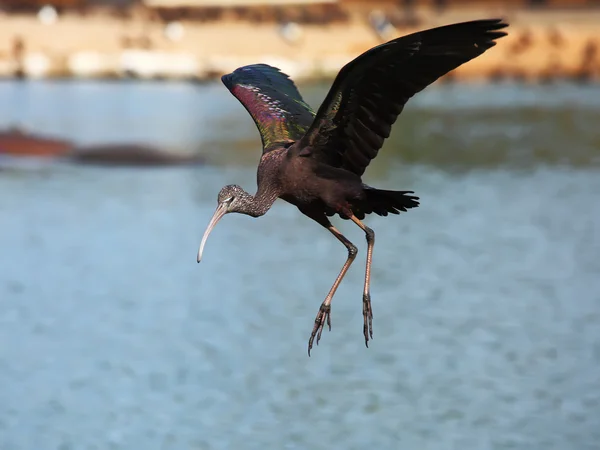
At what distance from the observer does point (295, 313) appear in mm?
19469

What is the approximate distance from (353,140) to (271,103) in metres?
1.36

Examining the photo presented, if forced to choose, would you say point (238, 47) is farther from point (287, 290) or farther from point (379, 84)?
point (379, 84)

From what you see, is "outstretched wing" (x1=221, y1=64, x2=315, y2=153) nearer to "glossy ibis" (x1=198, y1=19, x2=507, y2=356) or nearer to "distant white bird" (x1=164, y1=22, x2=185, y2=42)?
"glossy ibis" (x1=198, y1=19, x2=507, y2=356)

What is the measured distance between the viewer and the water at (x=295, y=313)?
14883mm

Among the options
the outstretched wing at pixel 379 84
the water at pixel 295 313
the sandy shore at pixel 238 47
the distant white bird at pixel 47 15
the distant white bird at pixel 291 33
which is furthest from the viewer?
the distant white bird at pixel 47 15

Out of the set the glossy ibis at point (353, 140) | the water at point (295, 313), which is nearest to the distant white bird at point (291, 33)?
the water at point (295, 313)

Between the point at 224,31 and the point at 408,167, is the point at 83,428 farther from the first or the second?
the point at 224,31

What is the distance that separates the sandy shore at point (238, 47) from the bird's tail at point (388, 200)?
1690 inches

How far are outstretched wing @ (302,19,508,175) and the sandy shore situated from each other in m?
43.1

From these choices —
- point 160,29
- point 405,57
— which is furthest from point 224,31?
point 405,57

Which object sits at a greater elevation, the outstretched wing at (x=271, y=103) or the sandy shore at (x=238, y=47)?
the sandy shore at (x=238, y=47)

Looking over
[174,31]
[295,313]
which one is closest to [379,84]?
[295,313]

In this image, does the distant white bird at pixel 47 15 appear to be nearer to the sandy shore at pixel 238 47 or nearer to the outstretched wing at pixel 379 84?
the sandy shore at pixel 238 47

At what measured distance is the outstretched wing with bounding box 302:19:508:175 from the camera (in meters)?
8.59
